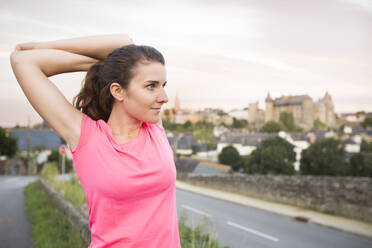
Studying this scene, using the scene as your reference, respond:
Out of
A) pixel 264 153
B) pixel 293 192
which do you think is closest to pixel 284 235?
pixel 293 192

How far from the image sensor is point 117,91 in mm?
1183

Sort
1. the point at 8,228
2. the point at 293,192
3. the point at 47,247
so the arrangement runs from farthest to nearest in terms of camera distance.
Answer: the point at 293,192
the point at 8,228
the point at 47,247

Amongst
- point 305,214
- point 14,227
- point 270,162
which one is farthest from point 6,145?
point 270,162

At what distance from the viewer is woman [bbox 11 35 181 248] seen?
111 centimetres

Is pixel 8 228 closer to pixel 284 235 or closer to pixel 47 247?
pixel 47 247

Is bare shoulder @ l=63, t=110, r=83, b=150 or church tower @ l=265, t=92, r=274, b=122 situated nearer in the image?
bare shoulder @ l=63, t=110, r=83, b=150

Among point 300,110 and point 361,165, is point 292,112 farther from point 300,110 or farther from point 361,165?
point 361,165

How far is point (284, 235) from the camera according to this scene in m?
9.15

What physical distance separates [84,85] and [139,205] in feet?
1.79

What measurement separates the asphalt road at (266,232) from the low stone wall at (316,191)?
4.93 feet

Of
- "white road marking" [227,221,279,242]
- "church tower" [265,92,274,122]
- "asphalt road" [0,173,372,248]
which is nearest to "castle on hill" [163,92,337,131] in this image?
"church tower" [265,92,274,122]

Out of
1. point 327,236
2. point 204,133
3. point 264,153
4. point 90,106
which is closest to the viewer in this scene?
point 90,106

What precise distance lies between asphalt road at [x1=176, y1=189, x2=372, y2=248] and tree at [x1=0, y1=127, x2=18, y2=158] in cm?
2601

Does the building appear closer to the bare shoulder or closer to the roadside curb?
the roadside curb
